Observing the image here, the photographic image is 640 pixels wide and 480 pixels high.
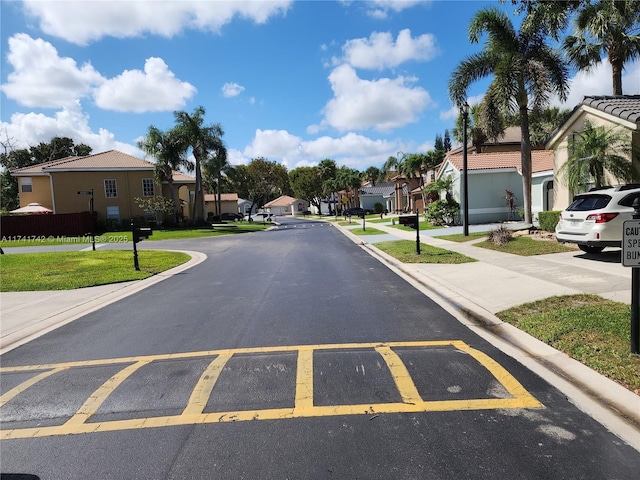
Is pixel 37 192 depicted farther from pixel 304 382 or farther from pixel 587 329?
pixel 587 329

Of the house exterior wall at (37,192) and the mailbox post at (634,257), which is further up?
the house exterior wall at (37,192)

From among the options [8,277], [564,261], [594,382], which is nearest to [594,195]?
[564,261]

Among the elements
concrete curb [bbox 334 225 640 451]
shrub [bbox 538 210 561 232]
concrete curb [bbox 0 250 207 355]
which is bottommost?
concrete curb [bbox 334 225 640 451]

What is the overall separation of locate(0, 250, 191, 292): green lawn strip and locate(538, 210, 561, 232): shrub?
14737 mm

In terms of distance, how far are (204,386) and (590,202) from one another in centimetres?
1066

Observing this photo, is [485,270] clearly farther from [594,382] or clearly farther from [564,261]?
[594,382]

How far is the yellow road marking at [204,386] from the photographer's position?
3.96 meters

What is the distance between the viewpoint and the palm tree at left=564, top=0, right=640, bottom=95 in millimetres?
17938

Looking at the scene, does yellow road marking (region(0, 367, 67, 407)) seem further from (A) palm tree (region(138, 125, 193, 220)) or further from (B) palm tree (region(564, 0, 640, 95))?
(A) palm tree (region(138, 125, 193, 220))

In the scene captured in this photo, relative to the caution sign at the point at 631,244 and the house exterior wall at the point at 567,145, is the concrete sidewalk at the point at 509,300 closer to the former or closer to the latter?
the caution sign at the point at 631,244

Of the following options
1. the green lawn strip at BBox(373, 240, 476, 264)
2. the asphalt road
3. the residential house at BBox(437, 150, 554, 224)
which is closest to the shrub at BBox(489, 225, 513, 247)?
the green lawn strip at BBox(373, 240, 476, 264)

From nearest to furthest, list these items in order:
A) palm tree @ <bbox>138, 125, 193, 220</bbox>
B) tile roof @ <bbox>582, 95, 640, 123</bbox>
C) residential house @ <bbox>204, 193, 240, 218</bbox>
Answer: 1. tile roof @ <bbox>582, 95, 640, 123</bbox>
2. palm tree @ <bbox>138, 125, 193, 220</bbox>
3. residential house @ <bbox>204, 193, 240, 218</bbox>

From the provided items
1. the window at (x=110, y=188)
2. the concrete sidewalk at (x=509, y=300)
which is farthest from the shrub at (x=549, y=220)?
the window at (x=110, y=188)

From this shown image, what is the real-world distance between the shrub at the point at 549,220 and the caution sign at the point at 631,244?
519 inches
